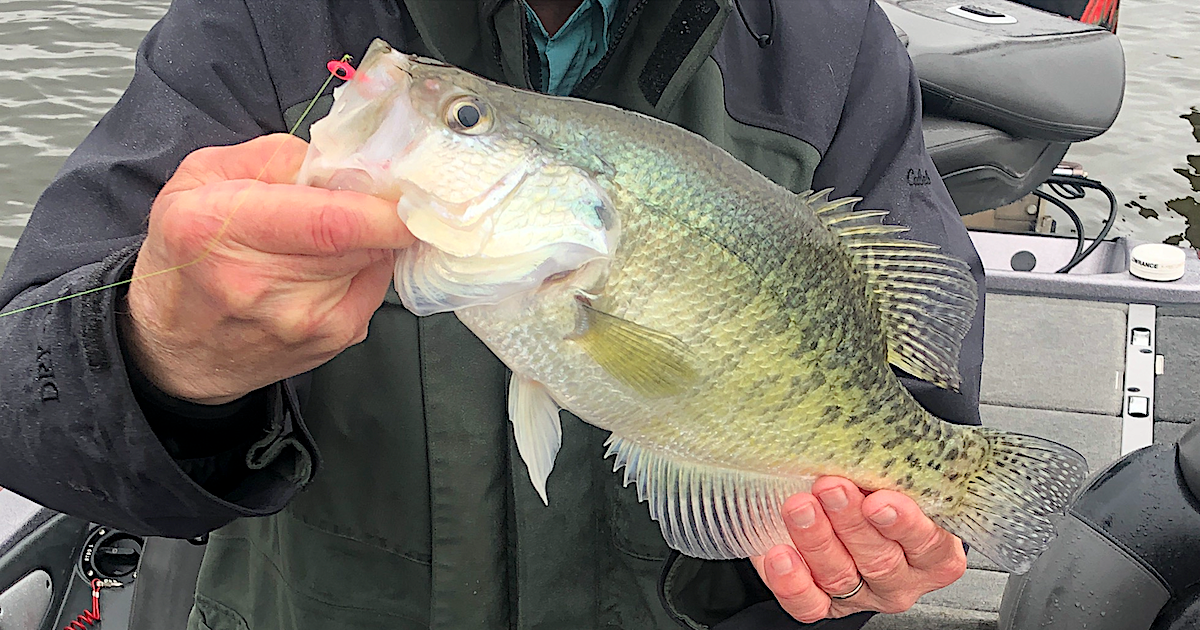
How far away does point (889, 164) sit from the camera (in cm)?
185

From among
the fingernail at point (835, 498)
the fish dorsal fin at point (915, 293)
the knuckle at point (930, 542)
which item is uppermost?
the fish dorsal fin at point (915, 293)

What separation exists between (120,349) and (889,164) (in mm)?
1340

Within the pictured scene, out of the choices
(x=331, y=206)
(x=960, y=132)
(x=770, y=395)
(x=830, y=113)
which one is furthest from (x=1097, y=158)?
(x=331, y=206)

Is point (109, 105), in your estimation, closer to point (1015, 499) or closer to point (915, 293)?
point (915, 293)

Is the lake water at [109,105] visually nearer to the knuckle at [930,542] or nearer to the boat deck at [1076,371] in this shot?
the boat deck at [1076,371]

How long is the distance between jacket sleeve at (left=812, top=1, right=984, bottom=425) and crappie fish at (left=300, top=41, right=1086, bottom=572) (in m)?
0.26

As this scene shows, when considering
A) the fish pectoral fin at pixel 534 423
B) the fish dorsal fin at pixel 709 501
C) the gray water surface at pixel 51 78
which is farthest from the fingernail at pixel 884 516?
the gray water surface at pixel 51 78

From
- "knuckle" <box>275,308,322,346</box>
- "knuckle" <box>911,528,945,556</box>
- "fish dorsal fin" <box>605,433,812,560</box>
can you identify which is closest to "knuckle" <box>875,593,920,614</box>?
"knuckle" <box>911,528,945,556</box>

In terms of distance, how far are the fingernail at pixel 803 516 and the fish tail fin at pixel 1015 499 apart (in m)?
0.24

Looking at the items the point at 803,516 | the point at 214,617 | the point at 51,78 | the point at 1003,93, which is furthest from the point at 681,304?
the point at 51,78

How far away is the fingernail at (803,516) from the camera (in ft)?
4.56

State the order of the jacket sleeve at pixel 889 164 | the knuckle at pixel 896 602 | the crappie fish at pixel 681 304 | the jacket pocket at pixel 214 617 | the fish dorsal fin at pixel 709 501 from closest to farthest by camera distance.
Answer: the crappie fish at pixel 681 304
the fish dorsal fin at pixel 709 501
the knuckle at pixel 896 602
the jacket sleeve at pixel 889 164
the jacket pocket at pixel 214 617

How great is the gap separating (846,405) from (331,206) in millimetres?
779

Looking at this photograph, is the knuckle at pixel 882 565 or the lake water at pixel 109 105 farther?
the lake water at pixel 109 105
